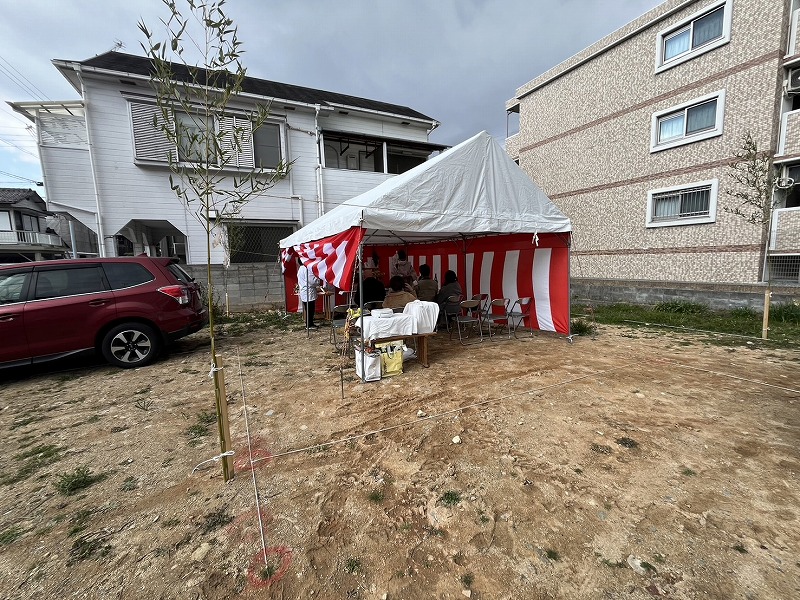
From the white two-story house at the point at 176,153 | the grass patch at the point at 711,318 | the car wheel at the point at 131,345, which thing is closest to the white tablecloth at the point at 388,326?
the car wheel at the point at 131,345

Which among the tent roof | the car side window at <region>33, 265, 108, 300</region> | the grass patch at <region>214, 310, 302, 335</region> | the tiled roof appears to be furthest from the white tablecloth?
the tiled roof

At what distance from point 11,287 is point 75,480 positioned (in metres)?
3.68

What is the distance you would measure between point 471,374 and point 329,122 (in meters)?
11.5

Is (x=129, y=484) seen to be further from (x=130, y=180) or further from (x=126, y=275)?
(x=130, y=180)

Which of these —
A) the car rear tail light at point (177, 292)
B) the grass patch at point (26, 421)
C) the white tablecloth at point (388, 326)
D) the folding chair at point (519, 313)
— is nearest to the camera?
the grass patch at point (26, 421)

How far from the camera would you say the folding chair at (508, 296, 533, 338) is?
22.2ft

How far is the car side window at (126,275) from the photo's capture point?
4.88 meters

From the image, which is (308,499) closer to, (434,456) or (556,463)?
(434,456)

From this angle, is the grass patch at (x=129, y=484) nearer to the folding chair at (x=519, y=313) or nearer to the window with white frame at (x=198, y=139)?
the window with white frame at (x=198, y=139)

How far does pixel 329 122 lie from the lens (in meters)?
12.3

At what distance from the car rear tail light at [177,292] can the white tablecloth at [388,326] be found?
2921mm

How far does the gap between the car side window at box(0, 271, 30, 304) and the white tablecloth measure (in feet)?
14.7

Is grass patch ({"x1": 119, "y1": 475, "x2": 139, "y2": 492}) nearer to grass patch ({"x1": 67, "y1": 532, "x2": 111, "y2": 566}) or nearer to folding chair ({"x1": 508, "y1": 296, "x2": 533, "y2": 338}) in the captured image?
grass patch ({"x1": 67, "y1": 532, "x2": 111, "y2": 566})

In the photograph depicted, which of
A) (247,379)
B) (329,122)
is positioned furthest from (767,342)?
(329,122)
